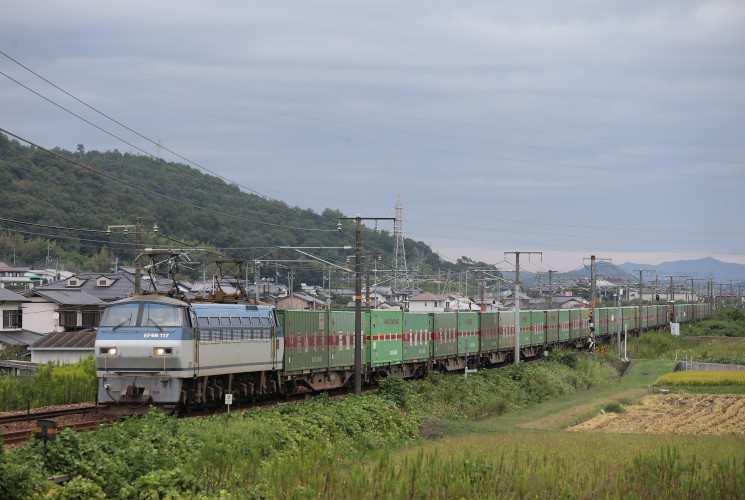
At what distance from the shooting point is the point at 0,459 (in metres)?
14.8

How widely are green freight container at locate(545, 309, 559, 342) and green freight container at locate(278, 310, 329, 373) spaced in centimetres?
3709

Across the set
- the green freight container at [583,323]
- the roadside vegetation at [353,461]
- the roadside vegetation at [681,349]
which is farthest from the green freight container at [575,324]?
the roadside vegetation at [353,461]

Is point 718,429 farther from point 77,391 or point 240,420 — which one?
point 77,391

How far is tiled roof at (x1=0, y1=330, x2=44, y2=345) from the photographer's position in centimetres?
6762

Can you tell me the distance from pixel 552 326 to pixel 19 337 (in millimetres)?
41366

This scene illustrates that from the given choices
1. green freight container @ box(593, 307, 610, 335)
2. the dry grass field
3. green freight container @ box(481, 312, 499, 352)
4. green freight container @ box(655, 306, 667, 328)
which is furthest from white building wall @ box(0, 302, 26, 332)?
green freight container @ box(655, 306, 667, 328)

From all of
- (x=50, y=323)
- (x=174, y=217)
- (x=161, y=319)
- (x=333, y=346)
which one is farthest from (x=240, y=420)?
(x=174, y=217)

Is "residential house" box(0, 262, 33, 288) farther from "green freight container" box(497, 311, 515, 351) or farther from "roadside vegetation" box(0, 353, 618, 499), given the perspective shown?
"roadside vegetation" box(0, 353, 618, 499)

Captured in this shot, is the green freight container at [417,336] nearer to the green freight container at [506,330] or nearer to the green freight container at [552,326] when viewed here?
the green freight container at [506,330]

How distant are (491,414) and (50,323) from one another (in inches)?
1826

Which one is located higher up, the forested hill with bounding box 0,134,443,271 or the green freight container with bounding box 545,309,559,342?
the forested hill with bounding box 0,134,443,271

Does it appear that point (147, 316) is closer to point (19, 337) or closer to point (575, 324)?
point (19, 337)

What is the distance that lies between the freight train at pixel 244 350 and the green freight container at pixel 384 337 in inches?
1.9

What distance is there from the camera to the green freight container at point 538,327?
67.9m
